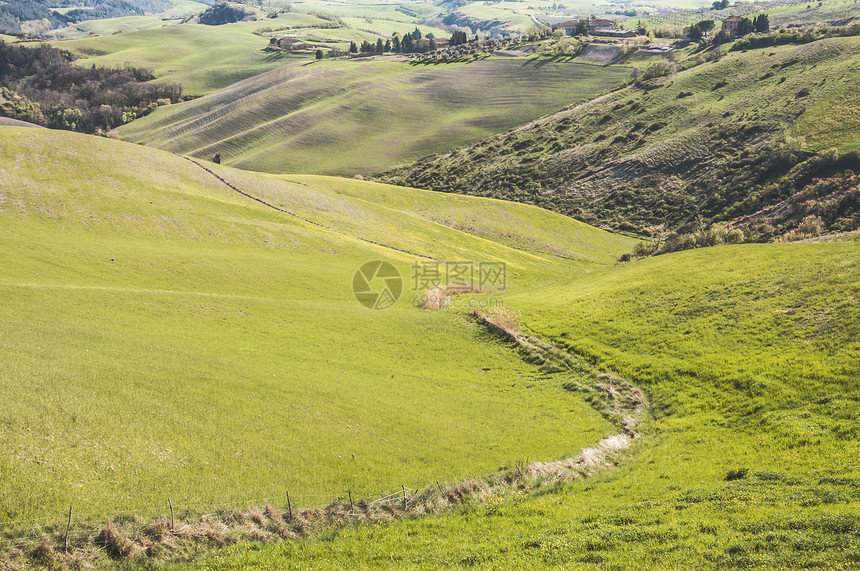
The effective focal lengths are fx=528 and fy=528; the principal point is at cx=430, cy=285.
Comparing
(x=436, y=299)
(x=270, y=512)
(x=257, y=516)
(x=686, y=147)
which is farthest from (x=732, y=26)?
(x=257, y=516)

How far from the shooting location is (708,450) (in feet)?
82.0

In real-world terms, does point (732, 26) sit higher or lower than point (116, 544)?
higher

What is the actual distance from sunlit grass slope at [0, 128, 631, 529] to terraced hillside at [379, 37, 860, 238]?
155ft

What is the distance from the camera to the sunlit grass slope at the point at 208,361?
66.4 feet

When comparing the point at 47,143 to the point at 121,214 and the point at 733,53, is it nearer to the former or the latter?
the point at 121,214

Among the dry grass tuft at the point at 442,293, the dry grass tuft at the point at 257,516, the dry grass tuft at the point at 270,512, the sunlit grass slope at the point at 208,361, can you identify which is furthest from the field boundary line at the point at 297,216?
the dry grass tuft at the point at 257,516

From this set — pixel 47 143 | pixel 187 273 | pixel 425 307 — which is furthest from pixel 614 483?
pixel 47 143

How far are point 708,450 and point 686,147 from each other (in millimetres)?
104664

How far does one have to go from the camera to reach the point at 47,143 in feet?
205

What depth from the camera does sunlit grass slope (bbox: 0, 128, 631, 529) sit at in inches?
797

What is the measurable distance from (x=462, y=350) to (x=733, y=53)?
504 feet

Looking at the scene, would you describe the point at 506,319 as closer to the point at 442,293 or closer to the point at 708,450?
the point at 442,293

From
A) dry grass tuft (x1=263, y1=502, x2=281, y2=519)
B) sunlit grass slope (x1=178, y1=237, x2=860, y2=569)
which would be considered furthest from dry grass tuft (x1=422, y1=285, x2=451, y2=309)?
dry grass tuft (x1=263, y1=502, x2=281, y2=519)
